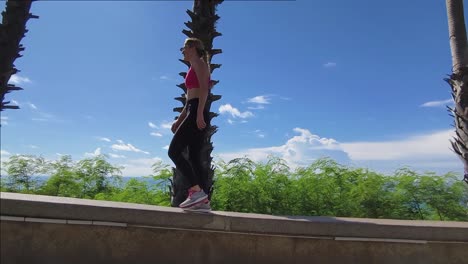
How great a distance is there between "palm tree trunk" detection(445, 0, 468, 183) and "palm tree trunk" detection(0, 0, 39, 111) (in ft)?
22.7

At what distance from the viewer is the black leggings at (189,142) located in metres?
4.02

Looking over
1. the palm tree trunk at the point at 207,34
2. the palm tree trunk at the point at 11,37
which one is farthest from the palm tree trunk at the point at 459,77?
the palm tree trunk at the point at 11,37

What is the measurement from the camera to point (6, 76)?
5379mm

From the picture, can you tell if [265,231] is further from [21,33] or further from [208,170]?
[21,33]

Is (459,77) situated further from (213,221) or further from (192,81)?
(213,221)

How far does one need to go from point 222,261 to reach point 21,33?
180 inches

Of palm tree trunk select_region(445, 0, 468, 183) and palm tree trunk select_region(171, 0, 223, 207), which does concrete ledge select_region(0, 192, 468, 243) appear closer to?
palm tree trunk select_region(171, 0, 223, 207)

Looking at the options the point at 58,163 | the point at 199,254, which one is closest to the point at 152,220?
the point at 199,254

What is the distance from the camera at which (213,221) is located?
12.0ft

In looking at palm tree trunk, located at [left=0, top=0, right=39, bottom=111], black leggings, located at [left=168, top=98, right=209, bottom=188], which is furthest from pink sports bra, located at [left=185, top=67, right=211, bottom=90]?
palm tree trunk, located at [left=0, top=0, right=39, bottom=111]

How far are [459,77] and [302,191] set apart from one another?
11.2 ft

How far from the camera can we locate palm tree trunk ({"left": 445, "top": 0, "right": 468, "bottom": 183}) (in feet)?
19.1

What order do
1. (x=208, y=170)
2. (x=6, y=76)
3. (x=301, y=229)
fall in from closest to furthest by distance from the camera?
(x=301, y=229), (x=6, y=76), (x=208, y=170)

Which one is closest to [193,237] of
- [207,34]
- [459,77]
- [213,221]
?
[213,221]
